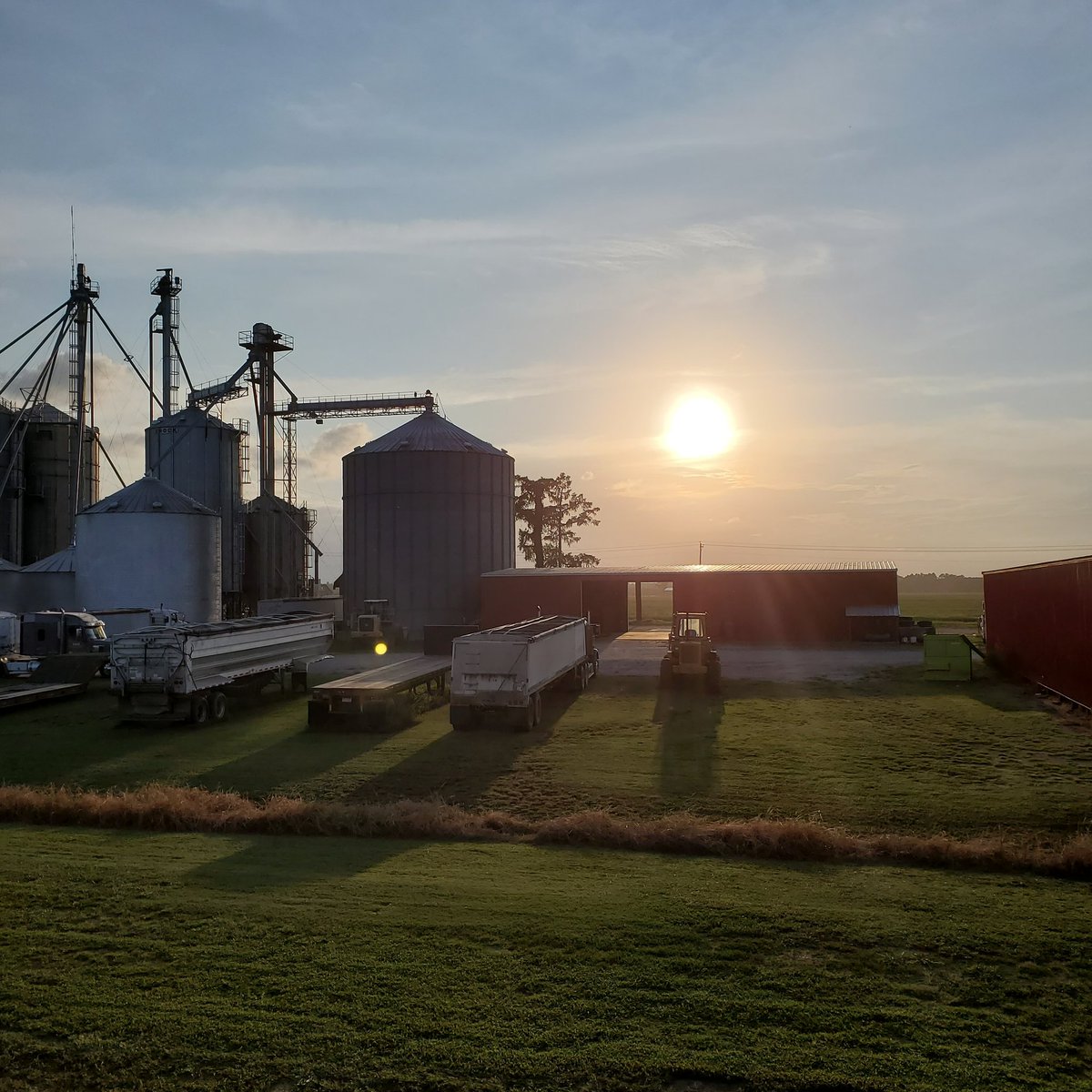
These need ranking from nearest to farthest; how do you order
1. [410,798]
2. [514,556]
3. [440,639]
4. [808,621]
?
1. [410,798]
2. [440,639]
3. [808,621]
4. [514,556]

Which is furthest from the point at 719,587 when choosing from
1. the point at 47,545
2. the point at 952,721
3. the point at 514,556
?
the point at 47,545

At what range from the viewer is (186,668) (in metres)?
24.3

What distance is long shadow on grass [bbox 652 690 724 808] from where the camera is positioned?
54.0 feet

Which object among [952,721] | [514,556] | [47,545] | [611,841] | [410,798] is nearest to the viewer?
[611,841]

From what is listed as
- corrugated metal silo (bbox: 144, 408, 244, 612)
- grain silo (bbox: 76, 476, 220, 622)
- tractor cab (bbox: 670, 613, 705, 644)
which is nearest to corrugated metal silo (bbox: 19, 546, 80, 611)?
grain silo (bbox: 76, 476, 220, 622)

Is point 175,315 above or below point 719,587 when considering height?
above

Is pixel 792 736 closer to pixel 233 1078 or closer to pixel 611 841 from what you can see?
pixel 611 841

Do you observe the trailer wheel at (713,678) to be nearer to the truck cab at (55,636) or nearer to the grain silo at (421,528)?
the grain silo at (421,528)

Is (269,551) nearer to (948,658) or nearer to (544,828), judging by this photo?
(948,658)

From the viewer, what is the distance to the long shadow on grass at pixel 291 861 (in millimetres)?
10906

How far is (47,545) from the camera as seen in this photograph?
5944cm

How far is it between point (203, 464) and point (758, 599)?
36.1 meters

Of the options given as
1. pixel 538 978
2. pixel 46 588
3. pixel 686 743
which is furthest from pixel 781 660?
pixel 46 588

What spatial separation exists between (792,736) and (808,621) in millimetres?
25399
